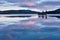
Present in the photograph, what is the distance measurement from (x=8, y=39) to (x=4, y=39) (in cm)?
19

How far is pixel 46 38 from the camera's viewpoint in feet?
28.0

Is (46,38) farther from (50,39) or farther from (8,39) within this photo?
(8,39)

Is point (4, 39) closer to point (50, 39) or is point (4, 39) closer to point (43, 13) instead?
point (50, 39)

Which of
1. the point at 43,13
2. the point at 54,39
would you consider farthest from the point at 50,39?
the point at 43,13

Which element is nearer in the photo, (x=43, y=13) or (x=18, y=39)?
(x=18, y=39)

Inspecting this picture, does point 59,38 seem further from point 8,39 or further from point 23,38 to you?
point 8,39

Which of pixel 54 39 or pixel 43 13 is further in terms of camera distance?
pixel 43 13

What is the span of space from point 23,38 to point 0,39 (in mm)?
985

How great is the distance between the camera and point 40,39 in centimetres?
838

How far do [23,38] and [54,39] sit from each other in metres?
1.30

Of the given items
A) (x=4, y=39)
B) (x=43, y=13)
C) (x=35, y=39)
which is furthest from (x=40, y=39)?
(x=43, y=13)

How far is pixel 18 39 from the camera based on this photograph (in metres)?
8.49

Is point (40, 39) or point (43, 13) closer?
point (40, 39)

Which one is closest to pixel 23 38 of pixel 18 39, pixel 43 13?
pixel 18 39
